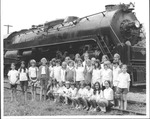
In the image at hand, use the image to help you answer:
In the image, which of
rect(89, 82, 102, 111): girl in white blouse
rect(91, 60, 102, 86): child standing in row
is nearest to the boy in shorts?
rect(89, 82, 102, 111): girl in white blouse

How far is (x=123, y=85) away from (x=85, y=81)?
123 cm

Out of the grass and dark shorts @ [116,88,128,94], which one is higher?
dark shorts @ [116,88,128,94]

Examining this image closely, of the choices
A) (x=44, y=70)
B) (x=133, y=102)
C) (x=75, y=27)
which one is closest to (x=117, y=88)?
(x=133, y=102)

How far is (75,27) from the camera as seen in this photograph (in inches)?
417

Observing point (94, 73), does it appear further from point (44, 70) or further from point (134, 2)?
point (134, 2)

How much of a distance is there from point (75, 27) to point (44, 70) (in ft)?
9.69

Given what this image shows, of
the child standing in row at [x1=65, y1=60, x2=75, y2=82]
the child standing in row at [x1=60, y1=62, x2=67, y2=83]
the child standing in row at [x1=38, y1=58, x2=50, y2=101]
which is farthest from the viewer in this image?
the child standing in row at [x1=38, y1=58, x2=50, y2=101]

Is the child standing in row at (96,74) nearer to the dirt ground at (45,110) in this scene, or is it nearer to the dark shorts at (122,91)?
the dark shorts at (122,91)

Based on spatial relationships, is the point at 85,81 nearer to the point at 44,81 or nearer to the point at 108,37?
the point at 44,81

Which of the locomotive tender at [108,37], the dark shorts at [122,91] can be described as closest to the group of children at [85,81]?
the dark shorts at [122,91]

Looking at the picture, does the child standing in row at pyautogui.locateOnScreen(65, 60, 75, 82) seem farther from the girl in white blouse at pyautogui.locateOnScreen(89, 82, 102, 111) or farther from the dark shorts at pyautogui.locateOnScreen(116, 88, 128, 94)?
the dark shorts at pyautogui.locateOnScreen(116, 88, 128, 94)

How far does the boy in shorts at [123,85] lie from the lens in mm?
6529

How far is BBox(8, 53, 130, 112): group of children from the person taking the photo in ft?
21.5

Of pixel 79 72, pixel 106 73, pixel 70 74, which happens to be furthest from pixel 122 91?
pixel 70 74
